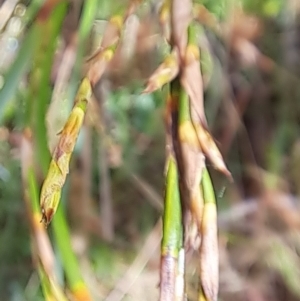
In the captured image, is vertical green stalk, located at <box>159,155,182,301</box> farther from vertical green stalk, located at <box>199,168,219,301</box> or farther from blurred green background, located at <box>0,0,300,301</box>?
blurred green background, located at <box>0,0,300,301</box>

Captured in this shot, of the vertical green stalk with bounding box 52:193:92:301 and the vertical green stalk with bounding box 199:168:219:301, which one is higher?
the vertical green stalk with bounding box 199:168:219:301

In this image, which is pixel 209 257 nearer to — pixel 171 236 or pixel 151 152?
pixel 171 236

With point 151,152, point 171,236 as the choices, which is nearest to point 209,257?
point 171,236

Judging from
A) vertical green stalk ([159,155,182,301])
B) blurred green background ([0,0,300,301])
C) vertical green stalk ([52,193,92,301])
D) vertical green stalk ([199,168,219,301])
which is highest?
vertical green stalk ([159,155,182,301])

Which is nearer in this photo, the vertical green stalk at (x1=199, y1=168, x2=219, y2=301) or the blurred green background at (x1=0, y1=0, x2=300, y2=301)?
the vertical green stalk at (x1=199, y1=168, x2=219, y2=301)

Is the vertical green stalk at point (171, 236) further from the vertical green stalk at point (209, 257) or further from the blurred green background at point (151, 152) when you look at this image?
the blurred green background at point (151, 152)

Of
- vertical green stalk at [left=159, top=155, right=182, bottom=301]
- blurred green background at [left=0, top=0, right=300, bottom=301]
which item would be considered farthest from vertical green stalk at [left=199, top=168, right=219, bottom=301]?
blurred green background at [left=0, top=0, right=300, bottom=301]

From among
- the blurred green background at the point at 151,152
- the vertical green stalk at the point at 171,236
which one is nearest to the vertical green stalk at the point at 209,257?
the vertical green stalk at the point at 171,236

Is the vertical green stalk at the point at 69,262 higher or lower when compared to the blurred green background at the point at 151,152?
higher

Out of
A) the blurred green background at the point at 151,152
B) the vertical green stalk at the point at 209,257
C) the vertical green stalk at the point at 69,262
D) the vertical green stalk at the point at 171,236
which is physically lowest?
the blurred green background at the point at 151,152

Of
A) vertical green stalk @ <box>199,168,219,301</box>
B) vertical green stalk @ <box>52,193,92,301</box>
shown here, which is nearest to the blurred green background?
vertical green stalk @ <box>52,193,92,301</box>

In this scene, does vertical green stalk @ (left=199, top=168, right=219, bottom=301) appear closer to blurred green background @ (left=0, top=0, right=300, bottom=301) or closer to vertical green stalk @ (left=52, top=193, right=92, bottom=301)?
vertical green stalk @ (left=52, top=193, right=92, bottom=301)
